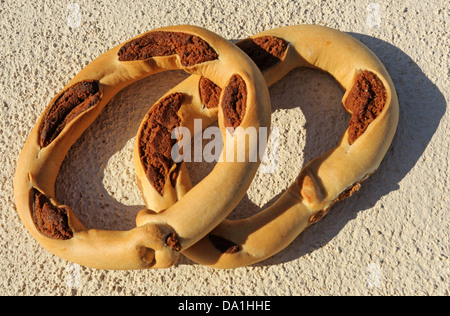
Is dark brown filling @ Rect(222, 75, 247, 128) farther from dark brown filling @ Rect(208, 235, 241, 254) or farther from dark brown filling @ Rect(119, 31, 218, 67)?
dark brown filling @ Rect(208, 235, 241, 254)

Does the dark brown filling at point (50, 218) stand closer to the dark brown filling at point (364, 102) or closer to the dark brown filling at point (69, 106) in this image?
the dark brown filling at point (69, 106)

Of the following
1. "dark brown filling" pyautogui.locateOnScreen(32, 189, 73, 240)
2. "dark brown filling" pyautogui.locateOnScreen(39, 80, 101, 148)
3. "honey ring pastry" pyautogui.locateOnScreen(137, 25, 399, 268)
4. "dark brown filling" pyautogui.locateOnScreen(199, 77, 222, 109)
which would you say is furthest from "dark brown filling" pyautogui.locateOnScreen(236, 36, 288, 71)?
"dark brown filling" pyautogui.locateOnScreen(32, 189, 73, 240)

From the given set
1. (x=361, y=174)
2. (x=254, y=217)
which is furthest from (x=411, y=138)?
(x=254, y=217)

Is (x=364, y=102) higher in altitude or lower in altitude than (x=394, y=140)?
higher

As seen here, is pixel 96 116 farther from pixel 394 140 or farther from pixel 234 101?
pixel 394 140

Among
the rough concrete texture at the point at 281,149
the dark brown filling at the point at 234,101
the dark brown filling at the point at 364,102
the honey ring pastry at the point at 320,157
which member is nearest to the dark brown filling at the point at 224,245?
the honey ring pastry at the point at 320,157

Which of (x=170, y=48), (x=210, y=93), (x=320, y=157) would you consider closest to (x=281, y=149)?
(x=320, y=157)
